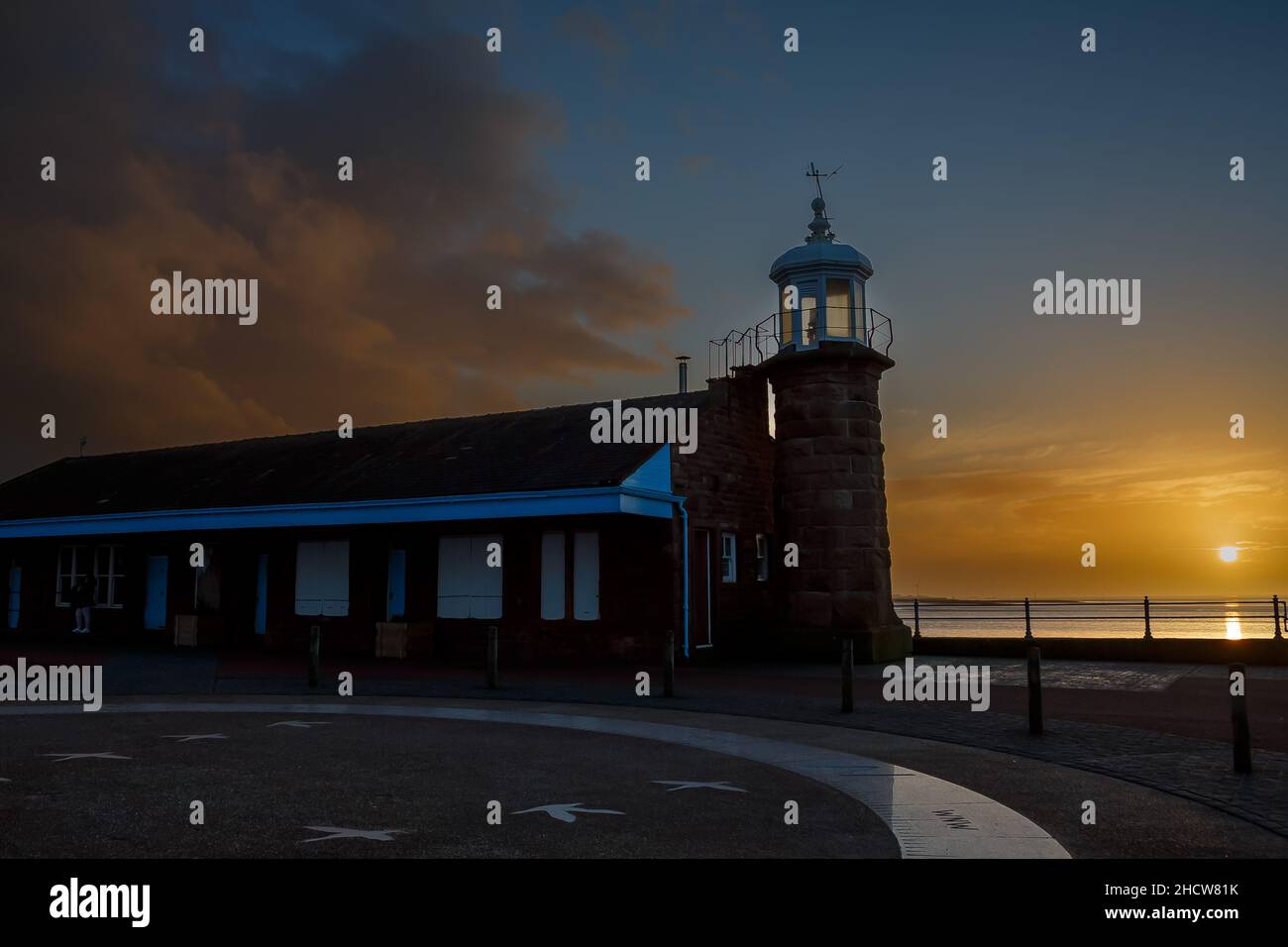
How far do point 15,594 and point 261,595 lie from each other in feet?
34.9

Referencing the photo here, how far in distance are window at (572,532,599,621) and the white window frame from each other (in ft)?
5.58

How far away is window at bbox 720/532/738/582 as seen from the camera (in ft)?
77.7

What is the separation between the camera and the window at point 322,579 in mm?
24328

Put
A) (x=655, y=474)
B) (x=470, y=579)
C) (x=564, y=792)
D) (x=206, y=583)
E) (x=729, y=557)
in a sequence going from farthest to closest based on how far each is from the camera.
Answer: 1. (x=206, y=583)
2. (x=729, y=557)
3. (x=470, y=579)
4. (x=655, y=474)
5. (x=564, y=792)

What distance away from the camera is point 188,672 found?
1897 cm

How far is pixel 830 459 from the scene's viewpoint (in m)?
22.7

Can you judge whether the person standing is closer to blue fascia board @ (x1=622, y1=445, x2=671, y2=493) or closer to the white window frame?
the white window frame

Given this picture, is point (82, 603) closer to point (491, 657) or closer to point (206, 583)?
point (206, 583)

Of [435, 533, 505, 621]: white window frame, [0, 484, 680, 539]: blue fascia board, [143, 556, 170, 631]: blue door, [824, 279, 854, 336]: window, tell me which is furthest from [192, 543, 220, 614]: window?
[824, 279, 854, 336]: window

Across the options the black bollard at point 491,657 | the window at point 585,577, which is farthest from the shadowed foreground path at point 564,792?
the window at point 585,577

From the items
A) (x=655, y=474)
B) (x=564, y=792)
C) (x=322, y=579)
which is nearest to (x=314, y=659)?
(x=655, y=474)

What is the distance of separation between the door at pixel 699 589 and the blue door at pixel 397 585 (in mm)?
6849
